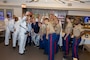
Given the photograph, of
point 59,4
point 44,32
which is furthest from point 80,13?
point 44,32

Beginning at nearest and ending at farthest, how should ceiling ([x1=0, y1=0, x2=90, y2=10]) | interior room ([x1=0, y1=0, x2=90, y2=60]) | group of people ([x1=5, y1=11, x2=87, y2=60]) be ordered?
group of people ([x1=5, y1=11, x2=87, y2=60]) < interior room ([x1=0, y1=0, x2=90, y2=60]) < ceiling ([x1=0, y1=0, x2=90, y2=10])

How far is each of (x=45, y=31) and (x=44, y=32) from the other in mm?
95

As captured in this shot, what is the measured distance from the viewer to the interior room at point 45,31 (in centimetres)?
604

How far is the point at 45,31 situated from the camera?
716 centimetres

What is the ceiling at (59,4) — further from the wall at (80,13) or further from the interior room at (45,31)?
the wall at (80,13)

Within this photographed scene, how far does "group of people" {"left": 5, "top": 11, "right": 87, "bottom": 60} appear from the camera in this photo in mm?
5430

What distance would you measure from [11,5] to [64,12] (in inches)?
127

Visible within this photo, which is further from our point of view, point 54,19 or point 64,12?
point 64,12

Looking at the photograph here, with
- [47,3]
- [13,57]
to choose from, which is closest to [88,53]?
[13,57]

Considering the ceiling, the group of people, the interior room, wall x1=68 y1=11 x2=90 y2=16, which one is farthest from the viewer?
the ceiling

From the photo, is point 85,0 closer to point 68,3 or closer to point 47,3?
point 68,3

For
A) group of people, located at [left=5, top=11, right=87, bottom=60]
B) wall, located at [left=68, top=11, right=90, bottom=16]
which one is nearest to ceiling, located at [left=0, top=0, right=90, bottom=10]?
wall, located at [left=68, top=11, right=90, bottom=16]

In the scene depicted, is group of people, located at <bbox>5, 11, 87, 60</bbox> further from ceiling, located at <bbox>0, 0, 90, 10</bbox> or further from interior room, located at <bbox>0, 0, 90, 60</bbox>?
ceiling, located at <bbox>0, 0, 90, 10</bbox>

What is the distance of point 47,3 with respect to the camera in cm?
1014
